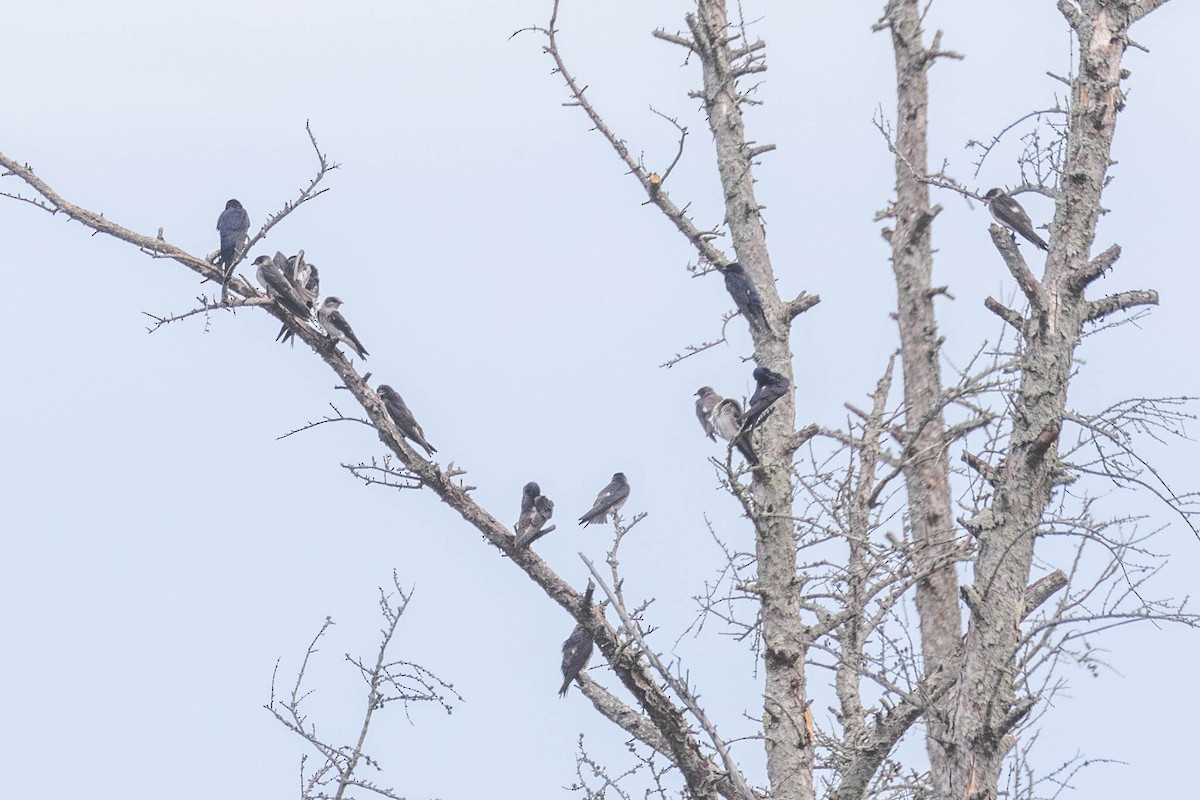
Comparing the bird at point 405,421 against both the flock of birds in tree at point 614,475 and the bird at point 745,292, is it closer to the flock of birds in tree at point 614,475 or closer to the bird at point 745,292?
the flock of birds in tree at point 614,475

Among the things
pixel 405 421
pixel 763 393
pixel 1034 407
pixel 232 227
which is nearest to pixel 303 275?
pixel 232 227

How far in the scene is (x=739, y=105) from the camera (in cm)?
1284

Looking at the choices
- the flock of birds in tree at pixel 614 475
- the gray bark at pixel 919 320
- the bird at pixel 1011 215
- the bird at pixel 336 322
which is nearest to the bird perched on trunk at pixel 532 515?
the flock of birds in tree at pixel 614 475

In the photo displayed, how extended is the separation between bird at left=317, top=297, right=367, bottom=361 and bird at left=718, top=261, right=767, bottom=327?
10.7ft

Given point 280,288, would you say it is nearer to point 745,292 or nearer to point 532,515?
point 532,515

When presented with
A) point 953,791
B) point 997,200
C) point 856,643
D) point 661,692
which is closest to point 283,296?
point 661,692

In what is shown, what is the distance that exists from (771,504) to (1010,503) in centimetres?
257

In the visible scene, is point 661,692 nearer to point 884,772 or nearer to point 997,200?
point 884,772

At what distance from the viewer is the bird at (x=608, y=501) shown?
586 inches

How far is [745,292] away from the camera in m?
12.0

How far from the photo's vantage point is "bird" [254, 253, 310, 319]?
420 inches

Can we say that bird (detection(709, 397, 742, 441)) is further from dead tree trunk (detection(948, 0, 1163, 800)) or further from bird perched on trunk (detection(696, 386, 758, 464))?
dead tree trunk (detection(948, 0, 1163, 800))

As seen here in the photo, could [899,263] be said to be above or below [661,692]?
above

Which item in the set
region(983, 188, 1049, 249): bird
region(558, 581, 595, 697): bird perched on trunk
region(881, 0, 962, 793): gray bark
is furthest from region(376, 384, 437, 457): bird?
region(983, 188, 1049, 249): bird
